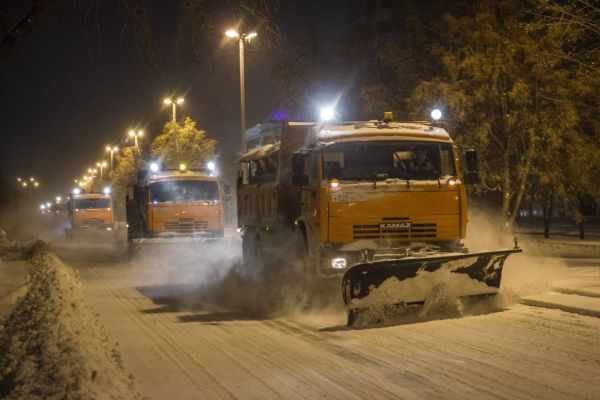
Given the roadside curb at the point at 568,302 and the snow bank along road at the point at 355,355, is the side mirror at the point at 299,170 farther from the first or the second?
the roadside curb at the point at 568,302

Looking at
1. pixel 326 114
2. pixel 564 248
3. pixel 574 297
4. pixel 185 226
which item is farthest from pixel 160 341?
pixel 564 248

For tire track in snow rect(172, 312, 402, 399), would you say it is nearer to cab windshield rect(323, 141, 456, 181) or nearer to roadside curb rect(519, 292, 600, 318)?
cab windshield rect(323, 141, 456, 181)

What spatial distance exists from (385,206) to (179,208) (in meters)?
13.7

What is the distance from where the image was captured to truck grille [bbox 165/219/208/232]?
24656 millimetres

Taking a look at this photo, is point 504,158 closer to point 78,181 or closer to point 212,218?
point 212,218

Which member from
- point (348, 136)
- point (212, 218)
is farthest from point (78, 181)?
point (348, 136)

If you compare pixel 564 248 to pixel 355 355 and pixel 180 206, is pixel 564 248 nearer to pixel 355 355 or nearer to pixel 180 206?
pixel 180 206

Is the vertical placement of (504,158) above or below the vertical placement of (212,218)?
above

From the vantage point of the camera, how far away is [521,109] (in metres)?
23.4

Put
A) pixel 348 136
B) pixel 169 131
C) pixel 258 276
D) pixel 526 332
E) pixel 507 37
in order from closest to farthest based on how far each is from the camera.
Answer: pixel 526 332, pixel 348 136, pixel 258 276, pixel 507 37, pixel 169 131

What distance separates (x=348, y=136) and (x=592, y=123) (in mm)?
12668

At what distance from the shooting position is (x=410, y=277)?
444 inches

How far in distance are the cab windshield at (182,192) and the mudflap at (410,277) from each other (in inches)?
566

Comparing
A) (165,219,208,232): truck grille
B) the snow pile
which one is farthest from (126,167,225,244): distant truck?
the snow pile
